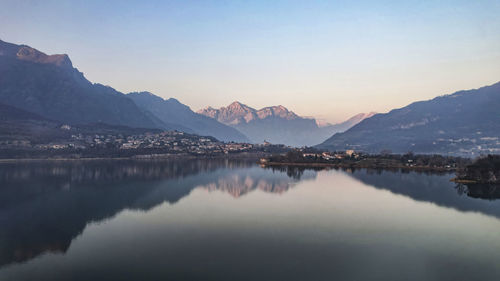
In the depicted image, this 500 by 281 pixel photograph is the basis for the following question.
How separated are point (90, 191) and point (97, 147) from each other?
3664 inches

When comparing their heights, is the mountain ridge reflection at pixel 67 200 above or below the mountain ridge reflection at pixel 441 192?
below

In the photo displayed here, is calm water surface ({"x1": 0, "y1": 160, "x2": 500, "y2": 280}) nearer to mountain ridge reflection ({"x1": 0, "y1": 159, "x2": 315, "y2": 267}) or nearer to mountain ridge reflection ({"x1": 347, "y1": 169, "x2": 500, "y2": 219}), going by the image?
mountain ridge reflection ({"x1": 0, "y1": 159, "x2": 315, "y2": 267})

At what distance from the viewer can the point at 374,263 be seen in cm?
2031

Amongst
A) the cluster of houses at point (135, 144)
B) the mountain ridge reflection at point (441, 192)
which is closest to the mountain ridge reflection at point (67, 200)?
the mountain ridge reflection at point (441, 192)

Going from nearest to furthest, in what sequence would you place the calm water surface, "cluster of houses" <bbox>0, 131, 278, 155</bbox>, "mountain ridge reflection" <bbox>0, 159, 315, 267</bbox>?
the calm water surface < "mountain ridge reflection" <bbox>0, 159, 315, 267</bbox> < "cluster of houses" <bbox>0, 131, 278, 155</bbox>

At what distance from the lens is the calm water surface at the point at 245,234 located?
18938 millimetres

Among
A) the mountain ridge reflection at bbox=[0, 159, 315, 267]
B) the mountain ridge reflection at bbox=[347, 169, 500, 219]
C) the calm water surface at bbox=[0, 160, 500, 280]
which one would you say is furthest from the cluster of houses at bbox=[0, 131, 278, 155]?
the mountain ridge reflection at bbox=[347, 169, 500, 219]

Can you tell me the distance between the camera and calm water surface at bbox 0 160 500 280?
746 inches

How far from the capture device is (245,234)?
26.3 metres

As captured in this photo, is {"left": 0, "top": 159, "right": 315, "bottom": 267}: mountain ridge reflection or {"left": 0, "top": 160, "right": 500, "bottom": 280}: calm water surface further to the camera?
{"left": 0, "top": 159, "right": 315, "bottom": 267}: mountain ridge reflection

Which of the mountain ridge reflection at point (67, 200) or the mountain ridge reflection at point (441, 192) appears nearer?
the mountain ridge reflection at point (67, 200)

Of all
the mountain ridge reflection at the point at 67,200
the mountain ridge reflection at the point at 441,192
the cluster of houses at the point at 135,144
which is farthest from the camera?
the cluster of houses at the point at 135,144

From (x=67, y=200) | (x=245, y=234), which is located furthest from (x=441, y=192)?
(x=67, y=200)

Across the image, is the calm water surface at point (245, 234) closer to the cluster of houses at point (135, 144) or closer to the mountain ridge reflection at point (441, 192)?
the mountain ridge reflection at point (441, 192)
